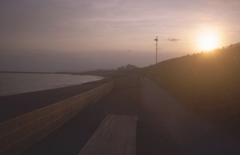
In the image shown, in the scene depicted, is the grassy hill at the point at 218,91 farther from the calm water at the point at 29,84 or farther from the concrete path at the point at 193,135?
the calm water at the point at 29,84

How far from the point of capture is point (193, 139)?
10.7 metres

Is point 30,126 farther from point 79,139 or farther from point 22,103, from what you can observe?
point 22,103

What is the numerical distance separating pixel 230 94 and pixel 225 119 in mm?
2734

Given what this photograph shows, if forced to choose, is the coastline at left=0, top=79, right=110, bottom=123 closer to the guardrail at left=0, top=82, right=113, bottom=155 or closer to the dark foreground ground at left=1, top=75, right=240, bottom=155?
the guardrail at left=0, top=82, right=113, bottom=155

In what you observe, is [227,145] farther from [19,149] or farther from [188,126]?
[19,149]

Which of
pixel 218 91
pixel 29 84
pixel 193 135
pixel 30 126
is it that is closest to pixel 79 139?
pixel 30 126

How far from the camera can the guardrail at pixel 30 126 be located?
8133 mm

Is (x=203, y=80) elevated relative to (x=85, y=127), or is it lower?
elevated

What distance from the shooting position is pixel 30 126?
31.9 ft

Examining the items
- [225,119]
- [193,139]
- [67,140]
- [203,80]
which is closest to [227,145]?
[193,139]

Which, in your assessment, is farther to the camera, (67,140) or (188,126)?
(188,126)

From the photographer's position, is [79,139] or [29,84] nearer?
[79,139]

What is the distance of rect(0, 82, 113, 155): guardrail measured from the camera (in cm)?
813

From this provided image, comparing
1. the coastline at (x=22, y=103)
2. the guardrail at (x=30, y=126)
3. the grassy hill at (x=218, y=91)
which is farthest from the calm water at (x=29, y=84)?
the guardrail at (x=30, y=126)
